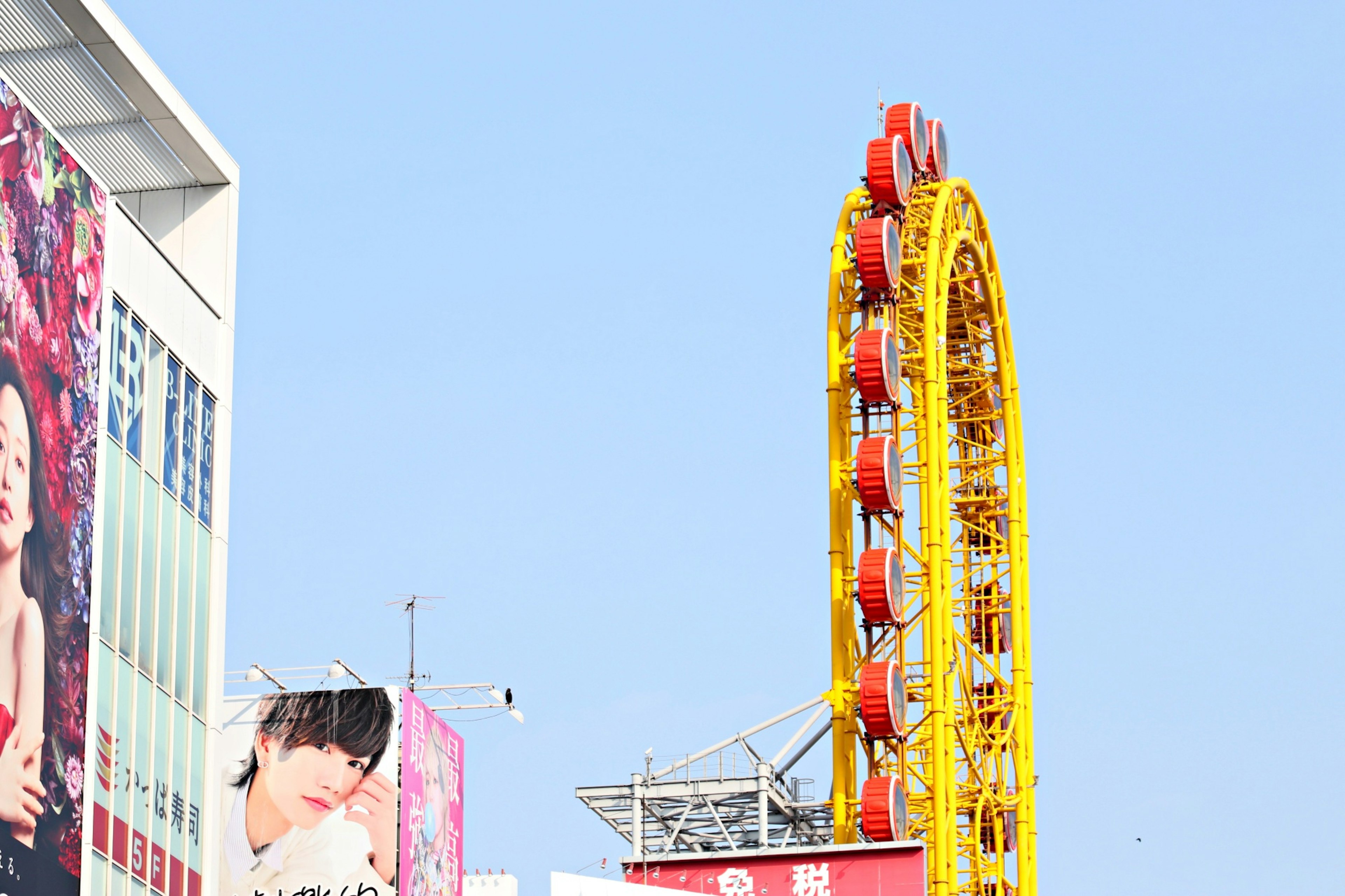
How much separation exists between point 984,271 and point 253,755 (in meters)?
31.6

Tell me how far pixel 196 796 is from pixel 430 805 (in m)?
30.3

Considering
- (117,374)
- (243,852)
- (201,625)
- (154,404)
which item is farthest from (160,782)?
(243,852)

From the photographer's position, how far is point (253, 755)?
224 feet

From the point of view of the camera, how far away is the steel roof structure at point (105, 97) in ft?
128

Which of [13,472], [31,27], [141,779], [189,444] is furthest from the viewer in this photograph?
[189,444]

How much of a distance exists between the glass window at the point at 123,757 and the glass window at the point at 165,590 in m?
1.50

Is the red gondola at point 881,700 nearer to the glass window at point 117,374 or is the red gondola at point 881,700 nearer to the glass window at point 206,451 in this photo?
the glass window at point 206,451

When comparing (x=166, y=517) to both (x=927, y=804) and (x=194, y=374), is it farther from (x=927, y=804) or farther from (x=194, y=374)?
(x=927, y=804)

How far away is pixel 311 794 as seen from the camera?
67.4 m

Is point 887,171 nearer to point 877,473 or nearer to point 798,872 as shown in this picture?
point 877,473

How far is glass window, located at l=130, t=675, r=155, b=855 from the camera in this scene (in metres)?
36.6

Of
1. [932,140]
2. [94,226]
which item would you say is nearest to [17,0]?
[94,226]

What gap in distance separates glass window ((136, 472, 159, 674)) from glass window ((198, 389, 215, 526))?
2364mm

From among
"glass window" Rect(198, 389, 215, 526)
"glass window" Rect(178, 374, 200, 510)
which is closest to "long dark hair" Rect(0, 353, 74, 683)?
"glass window" Rect(178, 374, 200, 510)
